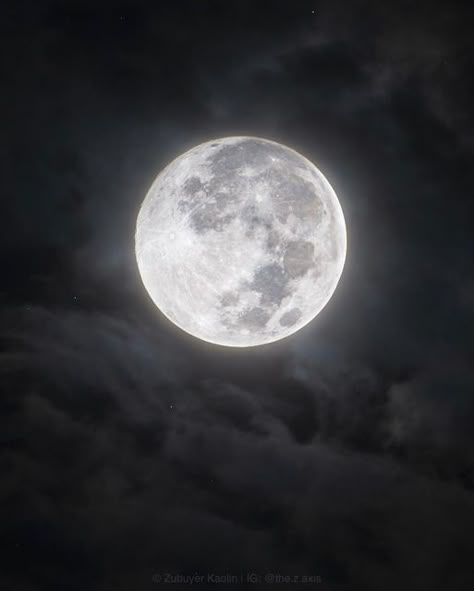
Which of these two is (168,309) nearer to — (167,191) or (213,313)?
(213,313)

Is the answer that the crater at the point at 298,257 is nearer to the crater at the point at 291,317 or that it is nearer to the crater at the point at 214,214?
the crater at the point at 291,317

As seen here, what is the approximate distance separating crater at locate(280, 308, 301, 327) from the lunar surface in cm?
4

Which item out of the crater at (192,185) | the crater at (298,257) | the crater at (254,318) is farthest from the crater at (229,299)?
the crater at (192,185)

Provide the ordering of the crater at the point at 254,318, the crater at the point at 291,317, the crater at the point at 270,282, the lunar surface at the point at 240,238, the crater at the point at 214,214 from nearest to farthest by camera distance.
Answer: the crater at the point at 214,214, the lunar surface at the point at 240,238, the crater at the point at 270,282, the crater at the point at 254,318, the crater at the point at 291,317

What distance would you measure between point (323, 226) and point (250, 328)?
3428 millimetres

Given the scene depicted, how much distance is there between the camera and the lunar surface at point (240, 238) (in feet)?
36.5

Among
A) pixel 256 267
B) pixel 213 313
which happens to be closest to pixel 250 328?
pixel 213 313

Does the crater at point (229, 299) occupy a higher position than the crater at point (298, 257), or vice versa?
the crater at point (298, 257)

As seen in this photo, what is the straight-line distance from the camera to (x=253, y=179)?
11.3 metres

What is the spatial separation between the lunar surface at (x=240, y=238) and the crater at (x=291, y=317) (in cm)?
4

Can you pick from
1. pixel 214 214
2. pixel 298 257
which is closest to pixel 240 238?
pixel 214 214

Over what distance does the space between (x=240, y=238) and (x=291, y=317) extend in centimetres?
308

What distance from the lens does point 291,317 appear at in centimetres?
1288

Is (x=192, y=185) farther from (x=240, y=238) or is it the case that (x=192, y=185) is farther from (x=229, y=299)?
(x=229, y=299)
